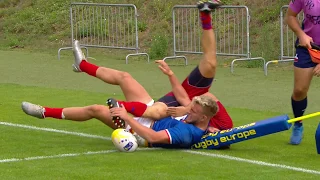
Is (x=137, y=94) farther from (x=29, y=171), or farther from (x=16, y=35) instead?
(x=16, y=35)

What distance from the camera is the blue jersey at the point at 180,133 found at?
876cm

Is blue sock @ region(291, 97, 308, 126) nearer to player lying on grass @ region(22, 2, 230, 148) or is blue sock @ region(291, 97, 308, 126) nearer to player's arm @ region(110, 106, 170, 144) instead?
player lying on grass @ region(22, 2, 230, 148)

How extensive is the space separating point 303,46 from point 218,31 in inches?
412

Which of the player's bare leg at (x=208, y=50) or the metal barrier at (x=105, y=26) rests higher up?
the player's bare leg at (x=208, y=50)

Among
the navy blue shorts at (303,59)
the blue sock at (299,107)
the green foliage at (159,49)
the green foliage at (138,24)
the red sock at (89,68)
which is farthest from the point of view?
the green foliage at (159,49)

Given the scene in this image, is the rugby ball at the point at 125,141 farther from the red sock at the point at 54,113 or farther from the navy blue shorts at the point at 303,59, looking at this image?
the navy blue shorts at the point at 303,59

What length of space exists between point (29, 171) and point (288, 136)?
3477 mm

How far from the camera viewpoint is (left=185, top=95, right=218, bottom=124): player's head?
8672 millimetres

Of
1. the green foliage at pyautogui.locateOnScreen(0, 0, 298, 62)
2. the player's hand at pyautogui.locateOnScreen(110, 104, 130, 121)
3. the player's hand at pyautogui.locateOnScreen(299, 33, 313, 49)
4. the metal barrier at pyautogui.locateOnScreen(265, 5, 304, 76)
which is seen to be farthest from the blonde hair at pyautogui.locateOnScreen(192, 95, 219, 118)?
the green foliage at pyautogui.locateOnScreen(0, 0, 298, 62)

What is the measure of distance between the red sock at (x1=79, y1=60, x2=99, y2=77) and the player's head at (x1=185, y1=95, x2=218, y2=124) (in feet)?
5.52

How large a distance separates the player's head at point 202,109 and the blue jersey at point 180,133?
11cm

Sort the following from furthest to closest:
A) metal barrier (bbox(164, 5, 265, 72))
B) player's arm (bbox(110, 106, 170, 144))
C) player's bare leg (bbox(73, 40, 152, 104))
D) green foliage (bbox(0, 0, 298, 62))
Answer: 1. green foliage (bbox(0, 0, 298, 62))
2. metal barrier (bbox(164, 5, 265, 72))
3. player's bare leg (bbox(73, 40, 152, 104))
4. player's arm (bbox(110, 106, 170, 144))

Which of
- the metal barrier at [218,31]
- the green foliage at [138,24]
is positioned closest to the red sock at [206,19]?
the green foliage at [138,24]

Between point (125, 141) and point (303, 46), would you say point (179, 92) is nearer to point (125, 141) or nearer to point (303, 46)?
point (125, 141)
